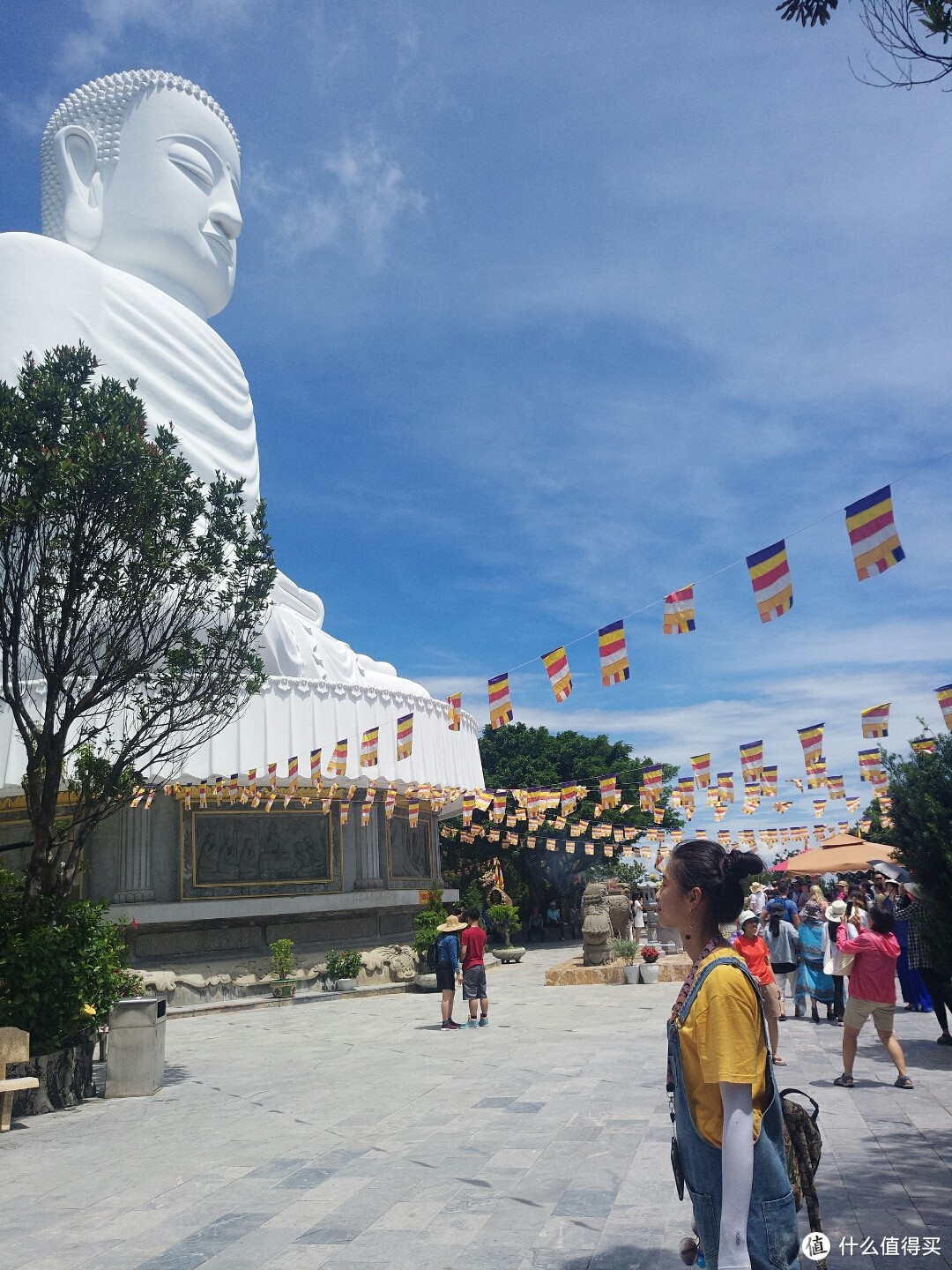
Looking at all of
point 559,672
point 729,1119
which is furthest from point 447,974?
point 729,1119

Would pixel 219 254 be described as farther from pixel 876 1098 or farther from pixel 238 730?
pixel 876 1098

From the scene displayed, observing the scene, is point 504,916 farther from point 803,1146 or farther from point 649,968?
point 803,1146

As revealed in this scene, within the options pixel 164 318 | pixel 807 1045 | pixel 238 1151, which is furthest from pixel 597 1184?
pixel 164 318

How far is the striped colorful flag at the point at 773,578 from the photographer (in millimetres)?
9898

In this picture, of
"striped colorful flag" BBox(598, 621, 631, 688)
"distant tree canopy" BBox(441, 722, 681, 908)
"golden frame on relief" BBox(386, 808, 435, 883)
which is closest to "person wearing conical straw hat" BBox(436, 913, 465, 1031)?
"striped colorful flag" BBox(598, 621, 631, 688)

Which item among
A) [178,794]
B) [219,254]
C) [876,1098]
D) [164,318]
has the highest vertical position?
[219,254]

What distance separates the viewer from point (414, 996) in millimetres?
18188

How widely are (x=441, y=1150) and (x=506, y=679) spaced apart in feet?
32.3

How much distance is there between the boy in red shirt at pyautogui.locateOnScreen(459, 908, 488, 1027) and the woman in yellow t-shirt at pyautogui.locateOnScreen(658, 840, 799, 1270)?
10276mm

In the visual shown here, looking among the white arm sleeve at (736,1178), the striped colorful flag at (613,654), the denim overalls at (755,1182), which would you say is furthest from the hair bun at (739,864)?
the striped colorful flag at (613,654)

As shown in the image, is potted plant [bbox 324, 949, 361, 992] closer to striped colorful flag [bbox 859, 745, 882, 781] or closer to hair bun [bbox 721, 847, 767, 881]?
striped colorful flag [bbox 859, 745, 882, 781]

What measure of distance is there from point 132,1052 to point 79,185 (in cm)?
2110

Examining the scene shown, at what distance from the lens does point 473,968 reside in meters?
12.9

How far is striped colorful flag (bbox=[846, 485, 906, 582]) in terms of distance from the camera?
8719 millimetres
